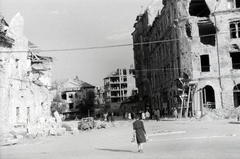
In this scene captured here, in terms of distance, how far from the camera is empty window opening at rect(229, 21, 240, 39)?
3638 cm

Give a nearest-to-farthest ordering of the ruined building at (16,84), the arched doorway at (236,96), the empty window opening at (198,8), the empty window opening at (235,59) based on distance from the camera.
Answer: the ruined building at (16,84) → the arched doorway at (236,96) → the empty window opening at (235,59) → the empty window opening at (198,8)

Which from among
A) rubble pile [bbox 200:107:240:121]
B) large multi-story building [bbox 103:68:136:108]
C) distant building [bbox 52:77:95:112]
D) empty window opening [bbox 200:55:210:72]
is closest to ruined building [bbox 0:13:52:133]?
rubble pile [bbox 200:107:240:121]

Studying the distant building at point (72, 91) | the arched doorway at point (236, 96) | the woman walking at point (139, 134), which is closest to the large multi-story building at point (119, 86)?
the distant building at point (72, 91)

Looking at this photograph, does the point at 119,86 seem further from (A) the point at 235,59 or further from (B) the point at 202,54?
(B) the point at 202,54

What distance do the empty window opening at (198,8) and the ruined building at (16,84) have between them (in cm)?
2410

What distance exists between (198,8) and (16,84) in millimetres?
28651

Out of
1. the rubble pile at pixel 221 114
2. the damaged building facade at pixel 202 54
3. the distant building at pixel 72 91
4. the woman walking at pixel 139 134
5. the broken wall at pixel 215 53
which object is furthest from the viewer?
the distant building at pixel 72 91

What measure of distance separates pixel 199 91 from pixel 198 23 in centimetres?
884

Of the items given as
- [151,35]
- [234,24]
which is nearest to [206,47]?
[234,24]

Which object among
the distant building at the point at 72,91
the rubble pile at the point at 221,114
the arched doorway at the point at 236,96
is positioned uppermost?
the distant building at the point at 72,91

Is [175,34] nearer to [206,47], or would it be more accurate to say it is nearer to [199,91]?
[206,47]

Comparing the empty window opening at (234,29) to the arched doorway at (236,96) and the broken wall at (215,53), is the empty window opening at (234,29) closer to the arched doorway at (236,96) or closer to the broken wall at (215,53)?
the broken wall at (215,53)

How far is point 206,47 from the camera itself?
123ft

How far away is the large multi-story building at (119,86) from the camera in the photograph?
104 meters
